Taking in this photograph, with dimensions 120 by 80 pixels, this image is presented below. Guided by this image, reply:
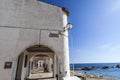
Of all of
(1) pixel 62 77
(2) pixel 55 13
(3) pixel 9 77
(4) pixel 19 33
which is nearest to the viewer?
(3) pixel 9 77

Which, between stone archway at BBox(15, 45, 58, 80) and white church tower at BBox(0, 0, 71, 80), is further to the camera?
stone archway at BBox(15, 45, 58, 80)

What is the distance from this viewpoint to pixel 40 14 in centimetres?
705

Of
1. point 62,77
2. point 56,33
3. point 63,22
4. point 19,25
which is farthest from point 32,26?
point 62,77

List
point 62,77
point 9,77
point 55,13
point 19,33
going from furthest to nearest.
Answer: point 55,13, point 62,77, point 19,33, point 9,77

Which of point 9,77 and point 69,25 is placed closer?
point 9,77

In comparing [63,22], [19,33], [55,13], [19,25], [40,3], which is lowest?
[19,33]

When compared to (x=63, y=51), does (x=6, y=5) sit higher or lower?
higher

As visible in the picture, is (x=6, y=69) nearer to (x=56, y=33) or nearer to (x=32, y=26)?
(x=32, y=26)

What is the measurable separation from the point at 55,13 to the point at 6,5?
311 centimetres

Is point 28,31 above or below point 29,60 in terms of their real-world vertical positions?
above

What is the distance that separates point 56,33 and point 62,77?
9.56 feet

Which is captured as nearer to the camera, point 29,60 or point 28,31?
point 28,31

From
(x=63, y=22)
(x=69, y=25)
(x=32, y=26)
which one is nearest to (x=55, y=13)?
(x=63, y=22)

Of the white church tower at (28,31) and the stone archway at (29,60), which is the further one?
the stone archway at (29,60)
